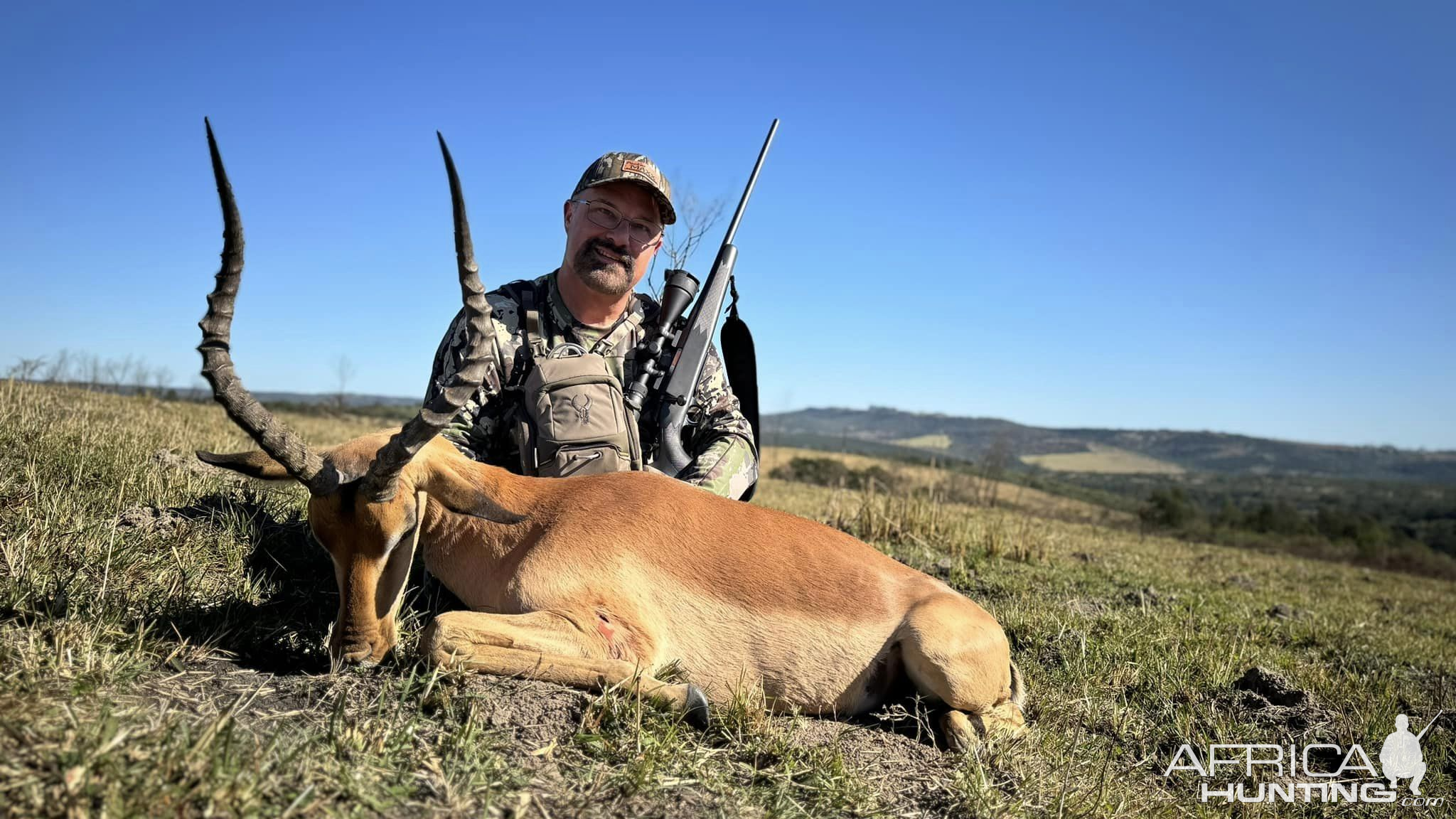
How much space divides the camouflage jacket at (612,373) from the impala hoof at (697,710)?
2.24m

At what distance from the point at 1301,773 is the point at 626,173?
5.57 m

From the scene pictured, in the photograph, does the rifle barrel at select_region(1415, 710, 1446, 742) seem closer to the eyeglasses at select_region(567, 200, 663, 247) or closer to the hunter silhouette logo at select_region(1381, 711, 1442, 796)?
the hunter silhouette logo at select_region(1381, 711, 1442, 796)

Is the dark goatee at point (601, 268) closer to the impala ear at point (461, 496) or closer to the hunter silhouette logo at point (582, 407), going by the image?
the hunter silhouette logo at point (582, 407)

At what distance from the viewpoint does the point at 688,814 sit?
296 centimetres

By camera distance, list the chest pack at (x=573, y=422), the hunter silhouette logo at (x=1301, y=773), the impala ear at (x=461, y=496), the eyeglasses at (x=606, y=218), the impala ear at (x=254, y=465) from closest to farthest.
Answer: the impala ear at (x=461, y=496), the impala ear at (x=254, y=465), the hunter silhouette logo at (x=1301, y=773), the chest pack at (x=573, y=422), the eyeglasses at (x=606, y=218)

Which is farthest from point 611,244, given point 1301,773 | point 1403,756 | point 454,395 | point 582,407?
point 1403,756

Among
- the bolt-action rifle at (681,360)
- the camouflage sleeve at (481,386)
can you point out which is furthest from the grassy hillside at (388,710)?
the bolt-action rifle at (681,360)

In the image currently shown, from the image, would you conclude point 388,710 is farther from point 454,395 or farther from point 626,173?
point 626,173

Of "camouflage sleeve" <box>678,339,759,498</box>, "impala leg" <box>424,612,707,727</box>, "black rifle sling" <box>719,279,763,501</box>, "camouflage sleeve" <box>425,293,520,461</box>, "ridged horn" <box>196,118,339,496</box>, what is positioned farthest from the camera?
Answer: "black rifle sling" <box>719,279,763,501</box>

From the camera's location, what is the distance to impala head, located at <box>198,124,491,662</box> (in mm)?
3162

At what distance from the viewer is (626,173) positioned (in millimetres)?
6375

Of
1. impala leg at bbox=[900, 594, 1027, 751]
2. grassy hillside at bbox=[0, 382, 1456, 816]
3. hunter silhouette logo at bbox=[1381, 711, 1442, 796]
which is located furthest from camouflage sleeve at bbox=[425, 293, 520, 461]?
hunter silhouette logo at bbox=[1381, 711, 1442, 796]

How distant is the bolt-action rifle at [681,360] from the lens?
6.43 meters

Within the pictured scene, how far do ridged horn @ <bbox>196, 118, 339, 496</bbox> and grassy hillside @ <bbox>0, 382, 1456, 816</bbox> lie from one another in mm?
844
